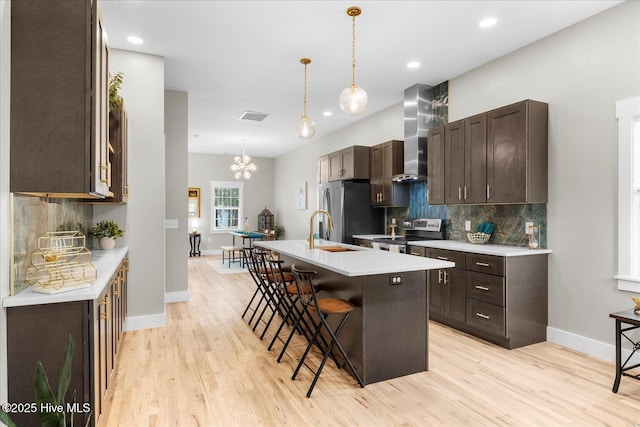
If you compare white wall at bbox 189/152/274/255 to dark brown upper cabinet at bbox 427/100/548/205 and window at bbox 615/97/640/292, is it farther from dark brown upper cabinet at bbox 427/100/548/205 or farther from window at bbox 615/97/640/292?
window at bbox 615/97/640/292

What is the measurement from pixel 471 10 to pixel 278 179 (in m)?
8.53

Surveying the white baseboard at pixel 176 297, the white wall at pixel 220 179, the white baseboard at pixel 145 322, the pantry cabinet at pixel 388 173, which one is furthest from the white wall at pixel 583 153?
the white wall at pixel 220 179

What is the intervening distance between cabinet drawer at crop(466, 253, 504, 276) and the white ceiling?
216 cm

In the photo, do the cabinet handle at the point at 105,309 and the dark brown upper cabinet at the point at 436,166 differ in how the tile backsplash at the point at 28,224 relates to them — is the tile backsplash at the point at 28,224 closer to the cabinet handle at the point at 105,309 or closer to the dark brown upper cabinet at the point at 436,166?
the cabinet handle at the point at 105,309

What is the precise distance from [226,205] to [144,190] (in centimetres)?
714

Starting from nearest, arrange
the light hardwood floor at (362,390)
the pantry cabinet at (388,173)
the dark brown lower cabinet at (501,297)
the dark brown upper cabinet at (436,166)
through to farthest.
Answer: the light hardwood floor at (362,390) → the dark brown lower cabinet at (501,297) → the dark brown upper cabinet at (436,166) → the pantry cabinet at (388,173)

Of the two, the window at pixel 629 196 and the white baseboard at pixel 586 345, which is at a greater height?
the window at pixel 629 196

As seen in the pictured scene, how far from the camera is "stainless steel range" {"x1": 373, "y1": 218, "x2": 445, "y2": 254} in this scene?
472cm

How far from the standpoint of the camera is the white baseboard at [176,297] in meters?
5.16

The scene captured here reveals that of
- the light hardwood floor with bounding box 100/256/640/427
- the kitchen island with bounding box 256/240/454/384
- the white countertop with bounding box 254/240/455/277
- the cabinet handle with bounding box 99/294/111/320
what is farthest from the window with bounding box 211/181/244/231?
the cabinet handle with bounding box 99/294/111/320

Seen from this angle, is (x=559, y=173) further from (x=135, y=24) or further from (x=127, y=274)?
(x=127, y=274)

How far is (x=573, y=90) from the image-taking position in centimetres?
338

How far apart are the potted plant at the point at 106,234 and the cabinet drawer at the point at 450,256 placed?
338 centimetres

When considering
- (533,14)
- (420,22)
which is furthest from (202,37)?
(533,14)
